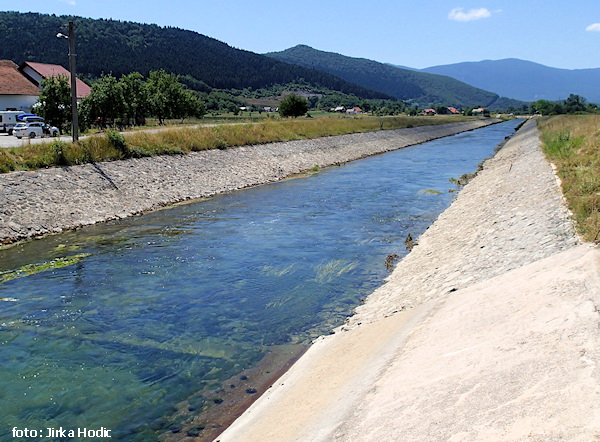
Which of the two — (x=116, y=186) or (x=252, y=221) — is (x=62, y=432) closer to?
(x=252, y=221)

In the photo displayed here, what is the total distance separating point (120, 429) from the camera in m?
8.25

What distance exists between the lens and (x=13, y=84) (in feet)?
226

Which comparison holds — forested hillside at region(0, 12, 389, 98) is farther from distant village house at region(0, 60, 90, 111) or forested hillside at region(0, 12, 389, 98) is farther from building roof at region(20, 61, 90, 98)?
distant village house at region(0, 60, 90, 111)

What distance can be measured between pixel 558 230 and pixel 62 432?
11629 millimetres

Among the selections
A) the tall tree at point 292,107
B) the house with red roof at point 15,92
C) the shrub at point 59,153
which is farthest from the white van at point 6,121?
the tall tree at point 292,107

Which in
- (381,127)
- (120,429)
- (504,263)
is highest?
(381,127)

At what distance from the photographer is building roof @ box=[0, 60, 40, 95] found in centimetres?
6712

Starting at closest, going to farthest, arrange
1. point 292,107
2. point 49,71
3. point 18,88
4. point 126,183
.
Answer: point 126,183 → point 18,88 → point 49,71 → point 292,107

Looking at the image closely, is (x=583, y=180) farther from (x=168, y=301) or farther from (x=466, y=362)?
(x=168, y=301)

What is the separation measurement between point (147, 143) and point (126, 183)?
579cm

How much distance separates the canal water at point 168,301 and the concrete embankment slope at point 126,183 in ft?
4.78

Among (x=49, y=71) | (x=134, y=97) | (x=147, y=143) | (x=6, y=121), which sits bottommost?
(x=147, y=143)

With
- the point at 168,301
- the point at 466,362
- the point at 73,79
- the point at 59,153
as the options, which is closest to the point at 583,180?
the point at 466,362

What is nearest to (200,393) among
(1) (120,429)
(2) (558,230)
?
(1) (120,429)
